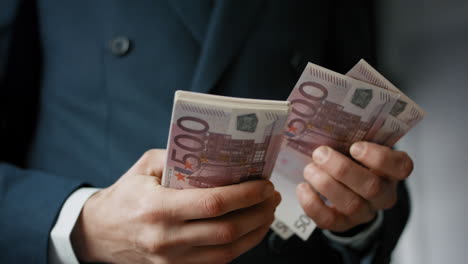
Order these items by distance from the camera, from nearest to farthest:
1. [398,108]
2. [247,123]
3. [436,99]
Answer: [247,123] < [398,108] < [436,99]

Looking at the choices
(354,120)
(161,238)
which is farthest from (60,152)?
(354,120)

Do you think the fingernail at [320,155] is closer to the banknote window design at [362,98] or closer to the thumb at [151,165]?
the banknote window design at [362,98]

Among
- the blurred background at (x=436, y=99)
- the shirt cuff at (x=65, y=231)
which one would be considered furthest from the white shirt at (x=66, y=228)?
the blurred background at (x=436, y=99)

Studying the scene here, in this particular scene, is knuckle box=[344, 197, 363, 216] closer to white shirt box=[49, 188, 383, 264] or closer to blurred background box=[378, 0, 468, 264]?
blurred background box=[378, 0, 468, 264]

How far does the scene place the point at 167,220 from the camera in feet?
1.65

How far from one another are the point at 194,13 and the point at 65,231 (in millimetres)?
458

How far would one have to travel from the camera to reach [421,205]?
0.83 metres

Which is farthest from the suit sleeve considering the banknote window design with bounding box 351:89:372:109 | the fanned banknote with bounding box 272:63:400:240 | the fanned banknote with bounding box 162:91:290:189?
the banknote window design with bounding box 351:89:372:109

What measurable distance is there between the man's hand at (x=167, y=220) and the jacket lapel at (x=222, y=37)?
0.63ft

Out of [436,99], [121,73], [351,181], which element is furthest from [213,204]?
[436,99]

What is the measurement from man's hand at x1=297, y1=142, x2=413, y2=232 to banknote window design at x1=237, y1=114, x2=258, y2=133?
0.18 meters

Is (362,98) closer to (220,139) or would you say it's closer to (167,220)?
(220,139)

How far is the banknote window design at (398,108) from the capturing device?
57 cm

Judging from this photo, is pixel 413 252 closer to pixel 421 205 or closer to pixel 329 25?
pixel 421 205
